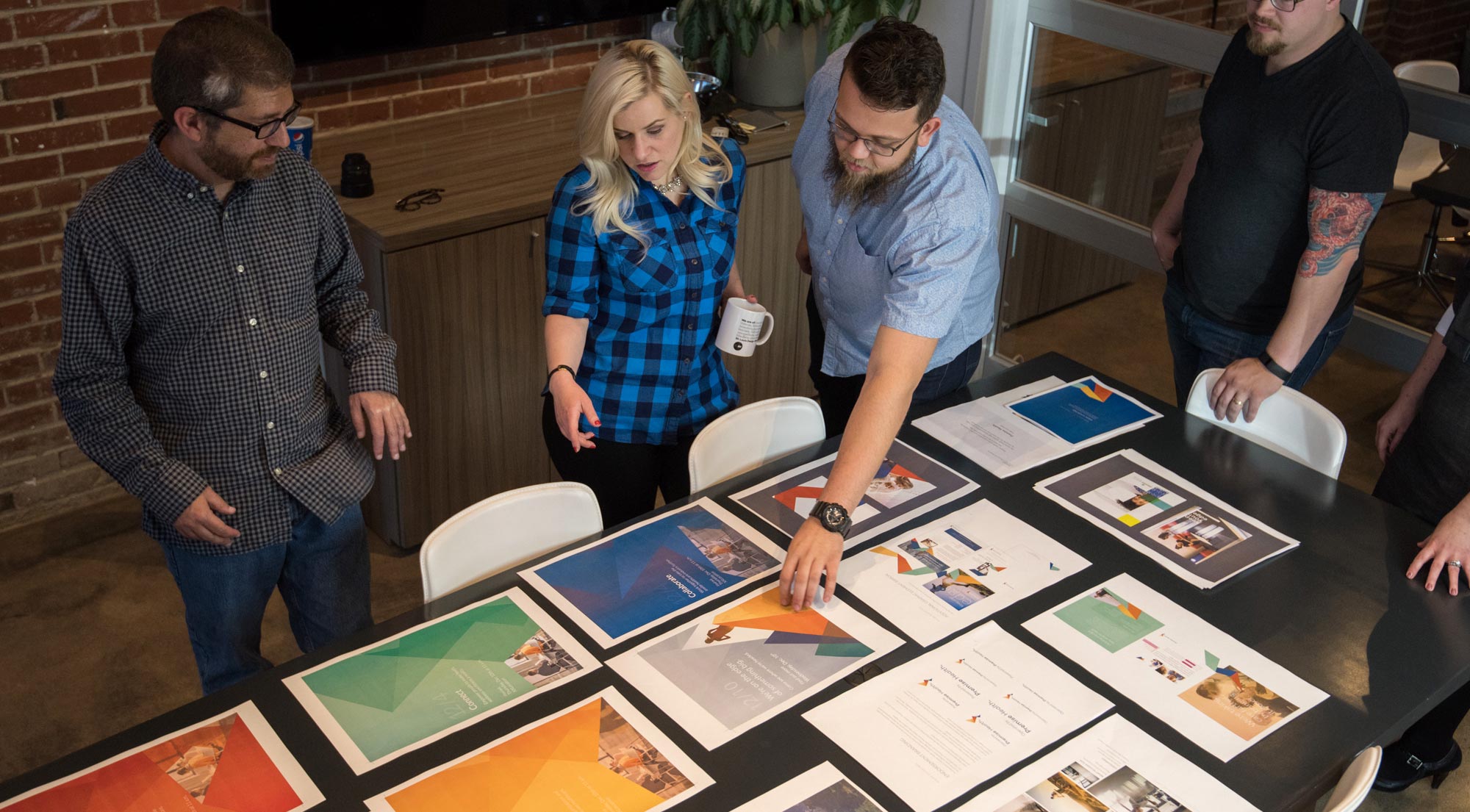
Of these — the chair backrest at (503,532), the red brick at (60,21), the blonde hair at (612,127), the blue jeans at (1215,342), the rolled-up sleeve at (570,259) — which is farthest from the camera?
the red brick at (60,21)

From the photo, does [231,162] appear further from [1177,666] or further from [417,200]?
[1177,666]

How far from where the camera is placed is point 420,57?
3879 mm

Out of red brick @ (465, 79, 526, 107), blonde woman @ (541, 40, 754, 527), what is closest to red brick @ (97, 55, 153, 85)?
red brick @ (465, 79, 526, 107)

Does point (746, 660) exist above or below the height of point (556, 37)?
below

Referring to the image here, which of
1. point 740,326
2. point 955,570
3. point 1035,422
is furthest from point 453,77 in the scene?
point 955,570

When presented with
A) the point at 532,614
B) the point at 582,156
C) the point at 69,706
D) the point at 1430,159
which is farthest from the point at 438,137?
the point at 1430,159

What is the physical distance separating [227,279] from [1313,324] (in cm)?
226

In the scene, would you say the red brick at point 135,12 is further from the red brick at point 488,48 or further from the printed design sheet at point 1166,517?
the printed design sheet at point 1166,517

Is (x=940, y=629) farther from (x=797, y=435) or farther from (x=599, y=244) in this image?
(x=599, y=244)

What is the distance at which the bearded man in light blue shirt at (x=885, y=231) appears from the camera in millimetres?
2164

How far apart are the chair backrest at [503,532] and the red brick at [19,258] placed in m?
1.87

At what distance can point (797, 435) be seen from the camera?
2715 millimetres

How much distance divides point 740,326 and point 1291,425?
1.25 metres

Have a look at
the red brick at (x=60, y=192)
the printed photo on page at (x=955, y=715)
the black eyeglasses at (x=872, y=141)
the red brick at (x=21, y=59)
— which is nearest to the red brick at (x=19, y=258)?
the red brick at (x=60, y=192)
